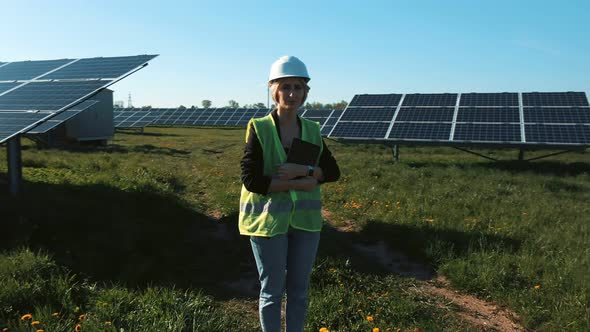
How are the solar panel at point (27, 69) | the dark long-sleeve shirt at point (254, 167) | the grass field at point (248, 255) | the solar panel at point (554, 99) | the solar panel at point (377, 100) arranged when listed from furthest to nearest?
the solar panel at point (377, 100) < the solar panel at point (554, 99) < the solar panel at point (27, 69) < the grass field at point (248, 255) < the dark long-sleeve shirt at point (254, 167)

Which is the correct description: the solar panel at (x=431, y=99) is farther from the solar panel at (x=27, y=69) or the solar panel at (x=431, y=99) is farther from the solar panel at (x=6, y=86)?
the solar panel at (x=6, y=86)

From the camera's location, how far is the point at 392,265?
17.7 feet

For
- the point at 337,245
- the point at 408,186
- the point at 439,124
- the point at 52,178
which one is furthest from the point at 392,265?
the point at 439,124

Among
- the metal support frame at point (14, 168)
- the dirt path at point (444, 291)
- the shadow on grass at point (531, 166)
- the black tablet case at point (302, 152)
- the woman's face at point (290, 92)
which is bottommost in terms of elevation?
the dirt path at point (444, 291)

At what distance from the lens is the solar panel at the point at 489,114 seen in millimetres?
14117

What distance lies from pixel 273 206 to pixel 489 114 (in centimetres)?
1365

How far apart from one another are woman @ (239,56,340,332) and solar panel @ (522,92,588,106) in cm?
1449

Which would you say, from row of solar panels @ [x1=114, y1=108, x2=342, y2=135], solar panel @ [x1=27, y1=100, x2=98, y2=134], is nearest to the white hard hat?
solar panel @ [x1=27, y1=100, x2=98, y2=134]

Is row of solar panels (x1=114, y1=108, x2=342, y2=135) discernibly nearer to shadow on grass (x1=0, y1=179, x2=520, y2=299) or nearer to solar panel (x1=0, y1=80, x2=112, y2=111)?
solar panel (x1=0, y1=80, x2=112, y2=111)

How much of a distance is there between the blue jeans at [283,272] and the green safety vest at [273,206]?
0.24 ft

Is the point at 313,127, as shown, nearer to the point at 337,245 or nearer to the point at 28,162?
the point at 337,245

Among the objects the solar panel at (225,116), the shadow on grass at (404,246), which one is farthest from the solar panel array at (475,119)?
the solar panel at (225,116)

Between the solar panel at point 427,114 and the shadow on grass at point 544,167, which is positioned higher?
the solar panel at point 427,114

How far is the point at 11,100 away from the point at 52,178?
1.69 meters
